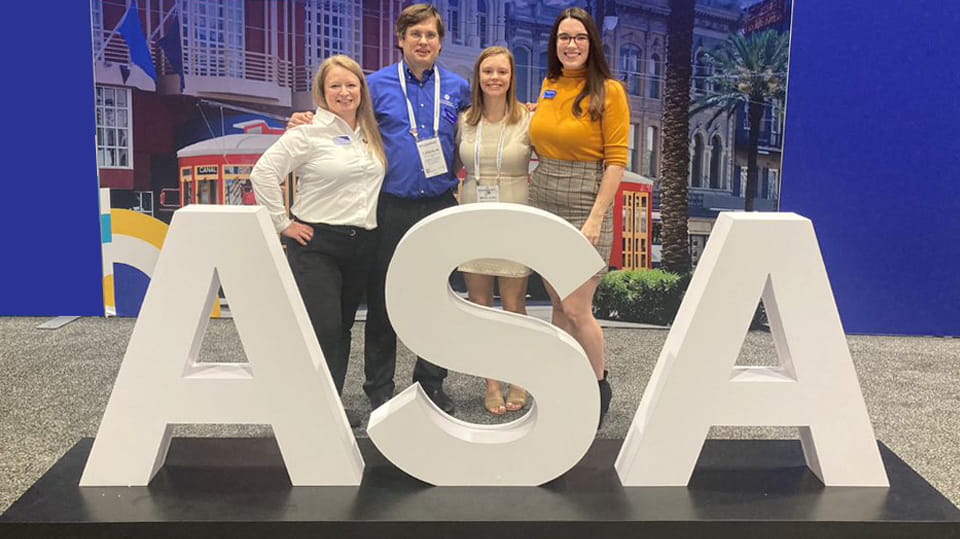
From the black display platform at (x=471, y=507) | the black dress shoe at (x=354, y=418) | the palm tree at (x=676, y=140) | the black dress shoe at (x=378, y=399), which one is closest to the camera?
the black display platform at (x=471, y=507)

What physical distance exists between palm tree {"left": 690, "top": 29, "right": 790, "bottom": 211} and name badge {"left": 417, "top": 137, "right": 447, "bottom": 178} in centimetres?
246

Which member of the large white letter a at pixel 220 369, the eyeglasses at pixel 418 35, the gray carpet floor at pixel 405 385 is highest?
the eyeglasses at pixel 418 35

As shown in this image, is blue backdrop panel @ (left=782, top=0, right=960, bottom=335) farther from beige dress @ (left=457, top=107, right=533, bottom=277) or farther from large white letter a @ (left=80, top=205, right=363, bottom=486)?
large white letter a @ (left=80, top=205, right=363, bottom=486)

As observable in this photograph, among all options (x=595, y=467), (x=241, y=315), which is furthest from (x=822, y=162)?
(x=241, y=315)

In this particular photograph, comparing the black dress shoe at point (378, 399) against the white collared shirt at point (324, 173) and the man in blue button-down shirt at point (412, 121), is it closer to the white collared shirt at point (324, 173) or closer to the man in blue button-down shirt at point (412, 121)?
the man in blue button-down shirt at point (412, 121)

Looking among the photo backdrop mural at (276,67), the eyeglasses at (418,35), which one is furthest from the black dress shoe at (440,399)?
the photo backdrop mural at (276,67)

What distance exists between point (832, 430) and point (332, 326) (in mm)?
1631

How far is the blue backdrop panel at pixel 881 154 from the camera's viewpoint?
4.31 meters

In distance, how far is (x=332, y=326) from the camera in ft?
8.56

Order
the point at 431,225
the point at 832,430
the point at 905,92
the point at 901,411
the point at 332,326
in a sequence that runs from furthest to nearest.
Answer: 1. the point at 905,92
2. the point at 901,411
3. the point at 332,326
4. the point at 832,430
5. the point at 431,225

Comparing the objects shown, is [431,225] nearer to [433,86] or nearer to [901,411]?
[433,86]

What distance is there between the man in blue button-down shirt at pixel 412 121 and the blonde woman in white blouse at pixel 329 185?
0.25 feet

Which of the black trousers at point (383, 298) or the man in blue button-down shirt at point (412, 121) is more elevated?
the man in blue button-down shirt at point (412, 121)

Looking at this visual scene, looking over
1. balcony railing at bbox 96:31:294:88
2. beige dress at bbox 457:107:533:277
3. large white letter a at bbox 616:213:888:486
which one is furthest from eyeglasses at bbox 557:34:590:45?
balcony railing at bbox 96:31:294:88
